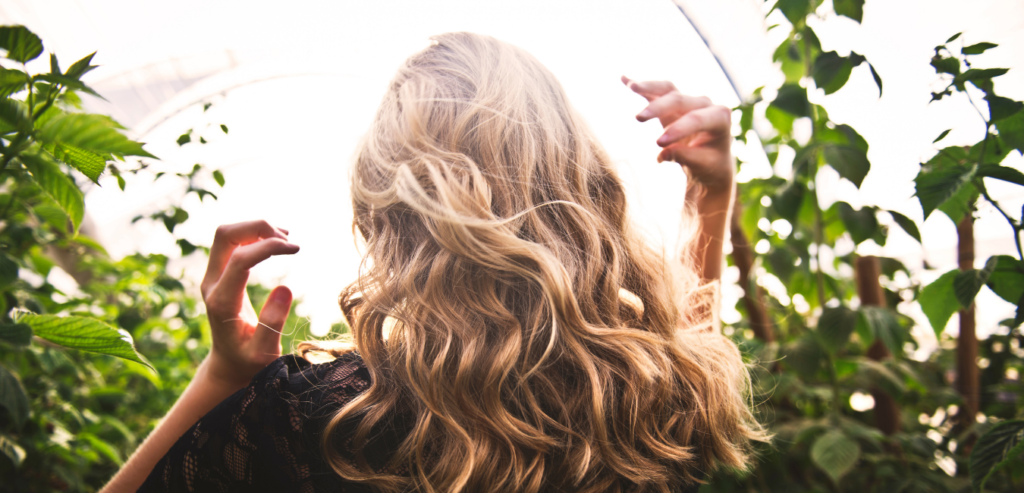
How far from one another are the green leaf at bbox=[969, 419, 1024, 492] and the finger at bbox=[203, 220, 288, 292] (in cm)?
109

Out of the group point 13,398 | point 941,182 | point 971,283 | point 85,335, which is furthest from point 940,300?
point 13,398

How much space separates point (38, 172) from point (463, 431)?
25.9 inches

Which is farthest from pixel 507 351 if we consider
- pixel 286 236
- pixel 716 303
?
pixel 716 303

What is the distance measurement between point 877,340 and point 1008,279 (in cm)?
82

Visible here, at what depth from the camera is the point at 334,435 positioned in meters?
0.70

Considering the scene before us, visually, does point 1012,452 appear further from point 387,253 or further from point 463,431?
point 387,253

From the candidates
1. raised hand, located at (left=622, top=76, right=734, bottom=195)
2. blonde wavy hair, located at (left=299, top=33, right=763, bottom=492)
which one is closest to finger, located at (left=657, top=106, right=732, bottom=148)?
raised hand, located at (left=622, top=76, right=734, bottom=195)

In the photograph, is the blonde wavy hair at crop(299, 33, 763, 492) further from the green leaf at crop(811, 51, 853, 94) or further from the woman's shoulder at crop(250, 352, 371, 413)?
the green leaf at crop(811, 51, 853, 94)

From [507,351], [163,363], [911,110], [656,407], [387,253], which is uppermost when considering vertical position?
[911,110]

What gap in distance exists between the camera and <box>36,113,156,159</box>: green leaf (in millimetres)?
512

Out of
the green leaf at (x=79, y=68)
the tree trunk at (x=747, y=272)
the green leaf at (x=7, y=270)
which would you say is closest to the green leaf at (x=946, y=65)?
the tree trunk at (x=747, y=272)

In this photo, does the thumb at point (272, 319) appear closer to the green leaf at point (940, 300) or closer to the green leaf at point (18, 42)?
the green leaf at point (18, 42)

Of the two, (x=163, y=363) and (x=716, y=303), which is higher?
(x=716, y=303)

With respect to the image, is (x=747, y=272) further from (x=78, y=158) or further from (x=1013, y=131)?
(x=78, y=158)
